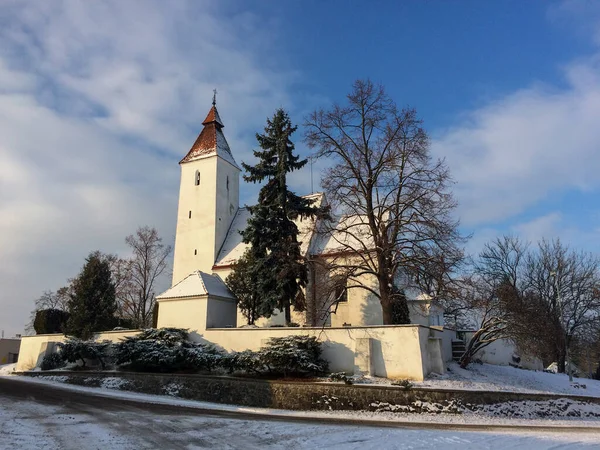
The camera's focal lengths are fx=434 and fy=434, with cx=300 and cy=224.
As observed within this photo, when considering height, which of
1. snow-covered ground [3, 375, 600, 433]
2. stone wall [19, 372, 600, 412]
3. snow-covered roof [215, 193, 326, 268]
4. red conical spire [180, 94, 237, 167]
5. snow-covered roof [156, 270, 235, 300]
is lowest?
snow-covered ground [3, 375, 600, 433]

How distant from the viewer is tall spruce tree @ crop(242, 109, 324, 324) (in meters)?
23.0

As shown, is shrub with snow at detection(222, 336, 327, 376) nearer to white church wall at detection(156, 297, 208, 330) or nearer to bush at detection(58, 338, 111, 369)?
white church wall at detection(156, 297, 208, 330)

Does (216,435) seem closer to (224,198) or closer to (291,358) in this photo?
(291,358)

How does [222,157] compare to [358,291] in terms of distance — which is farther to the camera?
[222,157]

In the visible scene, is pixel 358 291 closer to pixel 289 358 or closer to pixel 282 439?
pixel 289 358

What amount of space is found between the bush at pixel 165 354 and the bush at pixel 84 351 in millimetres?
2336

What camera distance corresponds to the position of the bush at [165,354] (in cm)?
2039

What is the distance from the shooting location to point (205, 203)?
3422 centimetres

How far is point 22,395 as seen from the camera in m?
16.1

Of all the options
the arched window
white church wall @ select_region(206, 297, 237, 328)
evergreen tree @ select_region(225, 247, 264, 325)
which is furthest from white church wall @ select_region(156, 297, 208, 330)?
the arched window

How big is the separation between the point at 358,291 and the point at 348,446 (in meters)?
17.5

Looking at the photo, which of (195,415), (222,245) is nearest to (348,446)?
(195,415)

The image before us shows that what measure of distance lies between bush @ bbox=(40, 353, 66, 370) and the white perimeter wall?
38.3 ft

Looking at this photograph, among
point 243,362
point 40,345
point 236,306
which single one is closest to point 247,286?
point 236,306
